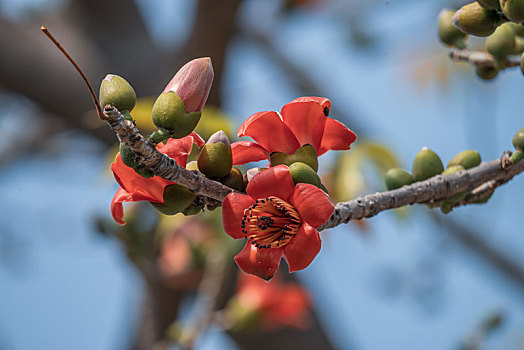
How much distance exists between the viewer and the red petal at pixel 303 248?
475mm

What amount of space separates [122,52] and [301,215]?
222 centimetres

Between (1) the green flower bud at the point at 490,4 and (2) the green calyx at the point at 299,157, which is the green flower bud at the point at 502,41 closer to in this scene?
(1) the green flower bud at the point at 490,4

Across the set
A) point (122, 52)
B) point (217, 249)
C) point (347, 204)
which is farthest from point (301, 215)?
point (122, 52)

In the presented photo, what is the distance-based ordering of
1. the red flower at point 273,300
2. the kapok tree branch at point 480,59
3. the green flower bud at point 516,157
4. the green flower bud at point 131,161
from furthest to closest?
1. the red flower at point 273,300
2. the kapok tree branch at point 480,59
3. the green flower bud at point 516,157
4. the green flower bud at point 131,161

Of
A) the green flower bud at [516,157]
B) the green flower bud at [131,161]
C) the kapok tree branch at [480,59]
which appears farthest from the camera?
the kapok tree branch at [480,59]

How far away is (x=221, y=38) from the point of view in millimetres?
1963

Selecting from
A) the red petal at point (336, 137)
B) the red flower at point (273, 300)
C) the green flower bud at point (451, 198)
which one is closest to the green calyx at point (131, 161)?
the red petal at point (336, 137)

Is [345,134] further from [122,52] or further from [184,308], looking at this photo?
[122,52]

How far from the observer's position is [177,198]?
0.49 m

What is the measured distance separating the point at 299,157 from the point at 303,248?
10cm

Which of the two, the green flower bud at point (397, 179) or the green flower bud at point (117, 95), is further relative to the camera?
the green flower bud at point (397, 179)

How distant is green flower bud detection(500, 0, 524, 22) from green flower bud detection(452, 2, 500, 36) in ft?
0.21

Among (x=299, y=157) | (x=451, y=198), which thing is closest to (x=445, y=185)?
(x=451, y=198)

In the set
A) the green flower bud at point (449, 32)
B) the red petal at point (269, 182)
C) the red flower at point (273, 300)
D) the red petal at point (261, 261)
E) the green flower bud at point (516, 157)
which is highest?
Answer: the red petal at point (269, 182)
